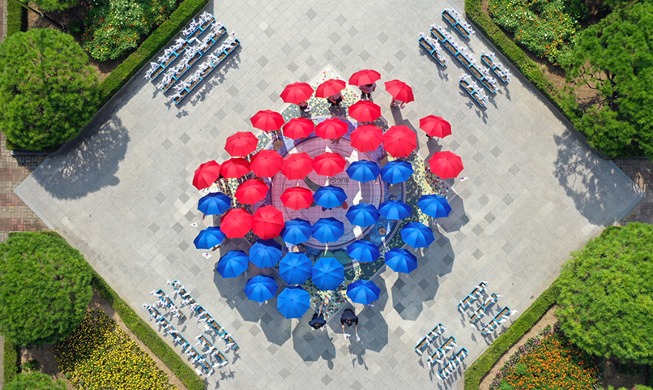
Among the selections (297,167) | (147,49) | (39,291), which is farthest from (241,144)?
(39,291)

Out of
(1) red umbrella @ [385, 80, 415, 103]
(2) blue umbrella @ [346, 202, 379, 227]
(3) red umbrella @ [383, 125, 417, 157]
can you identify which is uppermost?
(1) red umbrella @ [385, 80, 415, 103]

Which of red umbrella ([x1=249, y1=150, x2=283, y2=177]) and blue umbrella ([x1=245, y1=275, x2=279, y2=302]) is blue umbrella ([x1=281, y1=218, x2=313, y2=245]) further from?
red umbrella ([x1=249, y1=150, x2=283, y2=177])

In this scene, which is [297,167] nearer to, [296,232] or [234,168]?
[296,232]

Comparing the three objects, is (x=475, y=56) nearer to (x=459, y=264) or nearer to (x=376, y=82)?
(x=376, y=82)

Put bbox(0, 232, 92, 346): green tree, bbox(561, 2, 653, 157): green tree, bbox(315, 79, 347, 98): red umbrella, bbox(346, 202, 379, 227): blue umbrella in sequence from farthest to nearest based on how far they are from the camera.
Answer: bbox(315, 79, 347, 98): red umbrella < bbox(346, 202, 379, 227): blue umbrella < bbox(0, 232, 92, 346): green tree < bbox(561, 2, 653, 157): green tree

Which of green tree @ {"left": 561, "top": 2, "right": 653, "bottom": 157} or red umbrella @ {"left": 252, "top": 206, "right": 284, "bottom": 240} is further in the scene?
red umbrella @ {"left": 252, "top": 206, "right": 284, "bottom": 240}

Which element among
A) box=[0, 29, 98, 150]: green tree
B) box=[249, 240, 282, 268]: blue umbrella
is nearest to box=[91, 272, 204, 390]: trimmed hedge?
box=[249, 240, 282, 268]: blue umbrella

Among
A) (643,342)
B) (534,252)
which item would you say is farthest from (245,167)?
(643,342)
